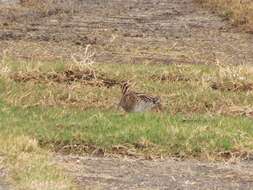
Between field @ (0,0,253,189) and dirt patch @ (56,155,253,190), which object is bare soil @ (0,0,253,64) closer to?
field @ (0,0,253,189)

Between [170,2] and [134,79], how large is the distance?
12764mm

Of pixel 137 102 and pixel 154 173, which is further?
pixel 137 102

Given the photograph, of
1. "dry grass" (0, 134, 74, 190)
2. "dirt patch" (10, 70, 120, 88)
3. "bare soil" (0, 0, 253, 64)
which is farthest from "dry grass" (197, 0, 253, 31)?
"dry grass" (0, 134, 74, 190)

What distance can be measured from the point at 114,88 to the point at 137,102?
2.06m

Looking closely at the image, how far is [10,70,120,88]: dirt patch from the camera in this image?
13742mm

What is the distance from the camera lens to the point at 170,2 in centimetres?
2659

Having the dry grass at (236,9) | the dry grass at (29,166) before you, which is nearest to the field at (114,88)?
the dry grass at (29,166)

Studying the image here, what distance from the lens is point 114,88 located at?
13.7m

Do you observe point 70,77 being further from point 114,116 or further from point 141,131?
point 141,131

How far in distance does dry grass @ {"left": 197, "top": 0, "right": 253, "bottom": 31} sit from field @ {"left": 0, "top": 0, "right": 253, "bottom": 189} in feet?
1.19

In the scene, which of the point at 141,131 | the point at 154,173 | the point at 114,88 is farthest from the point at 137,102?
the point at 154,173

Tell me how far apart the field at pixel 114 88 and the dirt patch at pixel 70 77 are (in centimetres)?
2

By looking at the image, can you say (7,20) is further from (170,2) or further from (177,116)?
(177,116)

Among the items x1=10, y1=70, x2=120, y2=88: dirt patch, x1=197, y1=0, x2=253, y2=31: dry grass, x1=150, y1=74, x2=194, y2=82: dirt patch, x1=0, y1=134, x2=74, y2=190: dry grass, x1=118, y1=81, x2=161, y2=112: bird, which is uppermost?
x1=0, y1=134, x2=74, y2=190: dry grass
